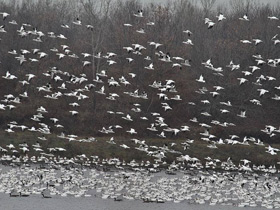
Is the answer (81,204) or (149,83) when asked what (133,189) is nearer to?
(81,204)

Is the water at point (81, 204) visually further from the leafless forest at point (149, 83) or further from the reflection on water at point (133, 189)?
the leafless forest at point (149, 83)

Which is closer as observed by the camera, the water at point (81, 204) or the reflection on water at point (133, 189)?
the water at point (81, 204)

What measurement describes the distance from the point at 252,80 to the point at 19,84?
23448 millimetres

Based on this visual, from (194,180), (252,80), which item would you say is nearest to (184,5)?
(252,80)

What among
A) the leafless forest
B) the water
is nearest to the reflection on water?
the water

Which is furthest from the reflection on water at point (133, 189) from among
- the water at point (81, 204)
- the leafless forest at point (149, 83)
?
the leafless forest at point (149, 83)

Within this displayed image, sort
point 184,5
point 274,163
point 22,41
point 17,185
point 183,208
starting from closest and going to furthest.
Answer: point 183,208 < point 17,185 < point 274,163 < point 22,41 < point 184,5

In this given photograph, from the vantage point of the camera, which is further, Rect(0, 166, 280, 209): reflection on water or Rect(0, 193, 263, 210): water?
Rect(0, 166, 280, 209): reflection on water

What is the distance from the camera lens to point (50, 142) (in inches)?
2184

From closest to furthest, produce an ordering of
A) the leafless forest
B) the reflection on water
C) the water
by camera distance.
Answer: the water
the reflection on water
the leafless forest

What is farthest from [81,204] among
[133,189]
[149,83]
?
[149,83]

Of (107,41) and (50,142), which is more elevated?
(107,41)

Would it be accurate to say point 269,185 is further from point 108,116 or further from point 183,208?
point 108,116

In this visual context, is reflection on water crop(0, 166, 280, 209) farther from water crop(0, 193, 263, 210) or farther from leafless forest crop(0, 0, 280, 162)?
leafless forest crop(0, 0, 280, 162)
